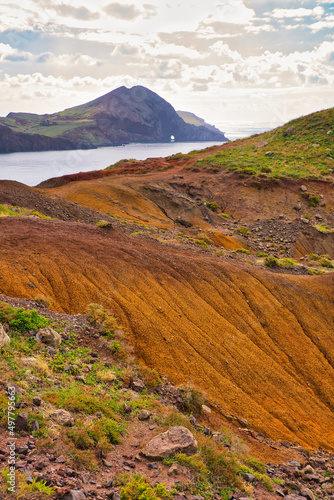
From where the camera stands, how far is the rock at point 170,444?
7.32m

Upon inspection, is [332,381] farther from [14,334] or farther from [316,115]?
[316,115]

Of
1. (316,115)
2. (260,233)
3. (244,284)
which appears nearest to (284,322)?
(244,284)

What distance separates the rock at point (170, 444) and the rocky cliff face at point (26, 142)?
12853 centimetres

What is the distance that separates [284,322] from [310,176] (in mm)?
41413

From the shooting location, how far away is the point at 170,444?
763cm

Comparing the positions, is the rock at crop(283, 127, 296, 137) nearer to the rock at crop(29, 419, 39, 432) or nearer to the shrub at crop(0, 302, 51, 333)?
the shrub at crop(0, 302, 51, 333)

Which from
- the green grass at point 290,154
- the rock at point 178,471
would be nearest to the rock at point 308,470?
the rock at point 178,471

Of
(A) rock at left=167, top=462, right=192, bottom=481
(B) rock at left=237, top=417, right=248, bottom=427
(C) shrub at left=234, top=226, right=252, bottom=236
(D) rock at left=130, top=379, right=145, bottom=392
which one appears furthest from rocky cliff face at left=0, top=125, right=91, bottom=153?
(A) rock at left=167, top=462, right=192, bottom=481

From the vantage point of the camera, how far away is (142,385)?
10.6 metres

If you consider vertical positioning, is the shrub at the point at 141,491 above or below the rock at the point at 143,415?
above

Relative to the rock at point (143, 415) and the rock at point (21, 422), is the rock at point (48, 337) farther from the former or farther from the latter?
the rock at point (21, 422)

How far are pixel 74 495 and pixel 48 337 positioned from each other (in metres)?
5.61

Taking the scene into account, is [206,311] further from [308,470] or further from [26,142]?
[26,142]

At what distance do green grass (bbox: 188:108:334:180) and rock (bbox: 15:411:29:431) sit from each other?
163 feet
